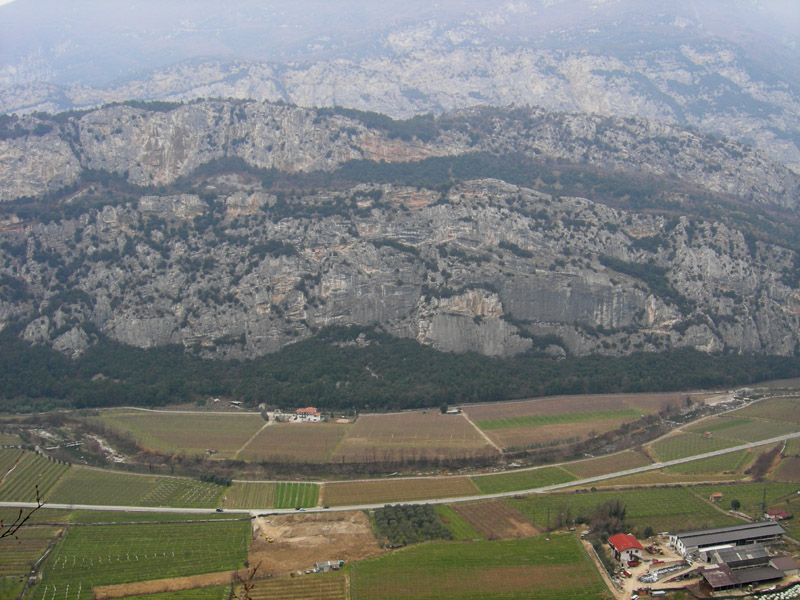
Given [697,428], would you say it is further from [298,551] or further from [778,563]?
[298,551]

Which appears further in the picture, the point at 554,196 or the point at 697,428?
the point at 554,196

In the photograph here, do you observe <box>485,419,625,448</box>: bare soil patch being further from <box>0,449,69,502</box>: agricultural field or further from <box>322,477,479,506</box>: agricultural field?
<box>0,449,69,502</box>: agricultural field

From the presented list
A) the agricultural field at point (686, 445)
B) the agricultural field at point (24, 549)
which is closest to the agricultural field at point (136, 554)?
the agricultural field at point (24, 549)

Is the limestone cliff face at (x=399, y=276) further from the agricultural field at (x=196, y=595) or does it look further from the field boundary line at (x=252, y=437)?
the agricultural field at (x=196, y=595)

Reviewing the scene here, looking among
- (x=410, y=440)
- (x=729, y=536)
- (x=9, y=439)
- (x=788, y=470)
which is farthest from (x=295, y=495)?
(x=788, y=470)

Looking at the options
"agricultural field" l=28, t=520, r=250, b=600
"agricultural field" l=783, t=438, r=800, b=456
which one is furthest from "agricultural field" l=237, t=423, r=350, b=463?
"agricultural field" l=783, t=438, r=800, b=456

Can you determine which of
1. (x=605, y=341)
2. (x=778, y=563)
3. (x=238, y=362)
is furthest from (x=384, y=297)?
(x=778, y=563)

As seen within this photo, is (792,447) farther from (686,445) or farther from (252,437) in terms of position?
(252,437)
